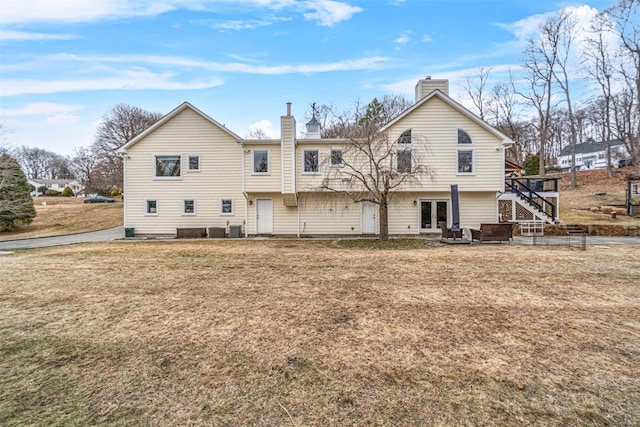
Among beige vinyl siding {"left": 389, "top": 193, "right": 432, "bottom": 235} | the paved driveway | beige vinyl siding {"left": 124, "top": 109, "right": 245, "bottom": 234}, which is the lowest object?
the paved driveway

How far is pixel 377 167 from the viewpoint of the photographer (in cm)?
1353

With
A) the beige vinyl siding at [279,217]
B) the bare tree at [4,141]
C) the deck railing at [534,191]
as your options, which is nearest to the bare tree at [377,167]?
the beige vinyl siding at [279,217]

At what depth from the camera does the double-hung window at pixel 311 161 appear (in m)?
16.8

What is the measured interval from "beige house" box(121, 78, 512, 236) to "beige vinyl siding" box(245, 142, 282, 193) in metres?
0.05

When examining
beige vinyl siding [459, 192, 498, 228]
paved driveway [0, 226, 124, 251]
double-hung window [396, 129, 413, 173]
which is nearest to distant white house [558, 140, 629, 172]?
beige vinyl siding [459, 192, 498, 228]

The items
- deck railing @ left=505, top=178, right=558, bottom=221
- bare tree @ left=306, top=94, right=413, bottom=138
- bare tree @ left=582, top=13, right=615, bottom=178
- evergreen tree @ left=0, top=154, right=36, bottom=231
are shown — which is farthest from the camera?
bare tree @ left=306, top=94, right=413, bottom=138

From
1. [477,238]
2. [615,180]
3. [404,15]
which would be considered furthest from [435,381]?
[615,180]

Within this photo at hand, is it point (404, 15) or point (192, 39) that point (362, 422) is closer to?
point (404, 15)

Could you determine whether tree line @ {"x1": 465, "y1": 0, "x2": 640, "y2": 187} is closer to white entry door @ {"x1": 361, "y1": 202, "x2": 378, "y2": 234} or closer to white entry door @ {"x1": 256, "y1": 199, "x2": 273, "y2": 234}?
white entry door @ {"x1": 361, "y1": 202, "x2": 378, "y2": 234}

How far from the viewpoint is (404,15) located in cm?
1438

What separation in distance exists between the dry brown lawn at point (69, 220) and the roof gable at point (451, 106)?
75.6 ft

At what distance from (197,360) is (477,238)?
44.2ft

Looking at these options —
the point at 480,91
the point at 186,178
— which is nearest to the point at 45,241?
the point at 186,178

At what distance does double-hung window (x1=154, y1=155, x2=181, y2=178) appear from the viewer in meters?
18.0
